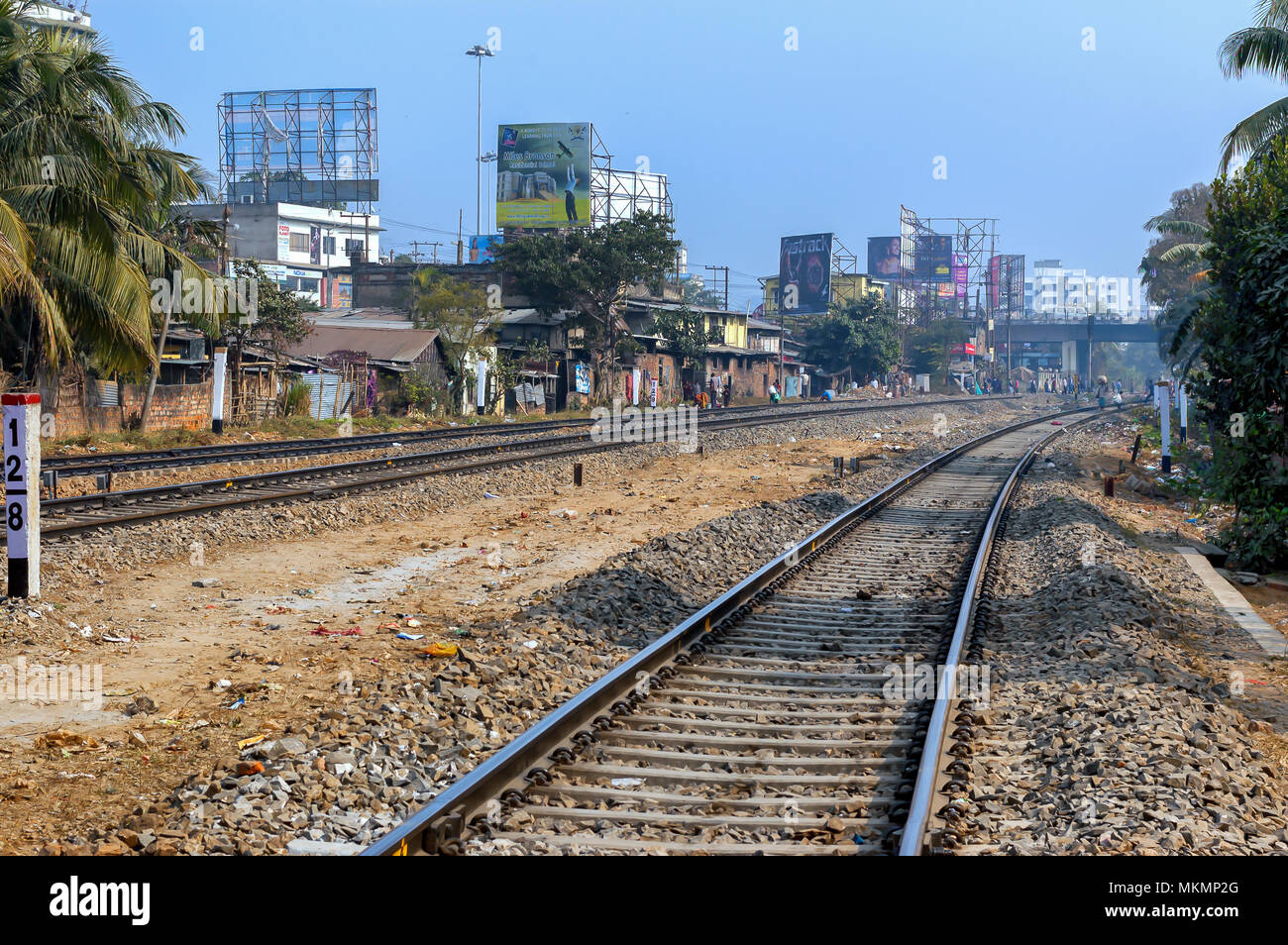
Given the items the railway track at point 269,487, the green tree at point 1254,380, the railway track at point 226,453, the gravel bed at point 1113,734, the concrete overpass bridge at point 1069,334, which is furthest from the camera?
the concrete overpass bridge at point 1069,334

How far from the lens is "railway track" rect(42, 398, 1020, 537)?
14.2m

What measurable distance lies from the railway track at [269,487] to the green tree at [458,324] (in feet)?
51.9

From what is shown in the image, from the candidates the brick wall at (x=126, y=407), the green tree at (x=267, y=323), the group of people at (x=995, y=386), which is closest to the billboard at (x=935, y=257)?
the group of people at (x=995, y=386)

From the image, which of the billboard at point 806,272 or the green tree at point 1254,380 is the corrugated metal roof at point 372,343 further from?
the billboard at point 806,272

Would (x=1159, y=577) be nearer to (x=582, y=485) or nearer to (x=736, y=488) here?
(x=736, y=488)

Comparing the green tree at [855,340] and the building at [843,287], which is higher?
the building at [843,287]

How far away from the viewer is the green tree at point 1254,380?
13.3m

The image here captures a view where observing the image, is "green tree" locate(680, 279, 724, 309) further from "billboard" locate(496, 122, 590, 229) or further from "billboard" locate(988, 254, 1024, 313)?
"billboard" locate(988, 254, 1024, 313)

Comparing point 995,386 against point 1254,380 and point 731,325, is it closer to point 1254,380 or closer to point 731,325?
point 731,325

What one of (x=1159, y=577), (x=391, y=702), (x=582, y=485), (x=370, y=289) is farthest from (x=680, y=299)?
(x=391, y=702)

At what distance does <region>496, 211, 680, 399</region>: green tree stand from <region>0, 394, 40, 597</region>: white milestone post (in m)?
42.3

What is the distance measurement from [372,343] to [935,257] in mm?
109690

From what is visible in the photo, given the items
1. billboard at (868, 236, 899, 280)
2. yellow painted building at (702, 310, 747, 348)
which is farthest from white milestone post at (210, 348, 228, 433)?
billboard at (868, 236, 899, 280)

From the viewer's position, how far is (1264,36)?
73.9 feet
